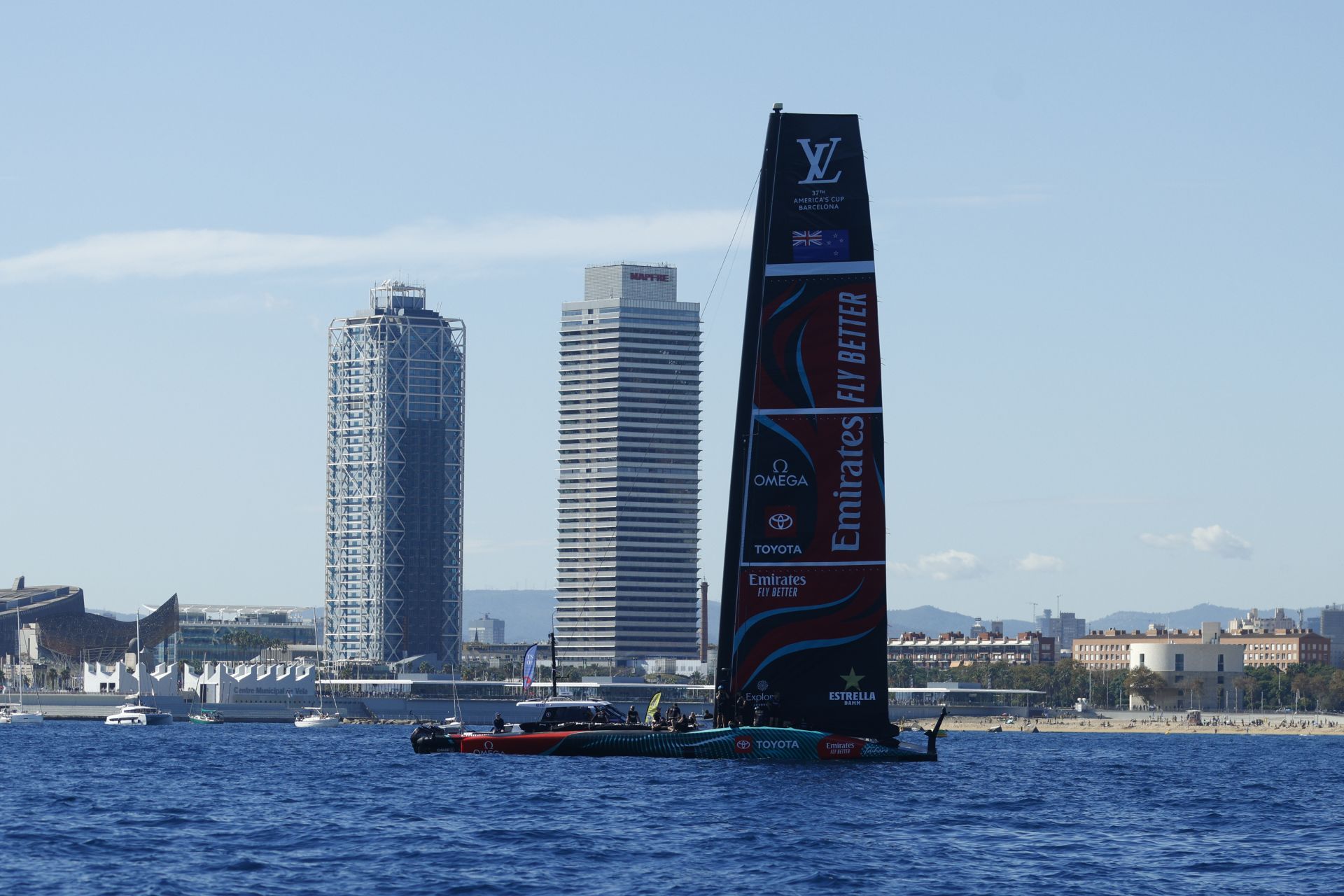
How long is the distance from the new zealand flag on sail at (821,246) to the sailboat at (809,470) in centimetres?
5

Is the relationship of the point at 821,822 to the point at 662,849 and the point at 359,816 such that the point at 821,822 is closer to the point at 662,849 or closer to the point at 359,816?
the point at 662,849

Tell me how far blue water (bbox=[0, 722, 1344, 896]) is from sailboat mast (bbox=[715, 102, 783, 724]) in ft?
12.6

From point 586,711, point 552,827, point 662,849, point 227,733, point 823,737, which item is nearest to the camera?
point 662,849

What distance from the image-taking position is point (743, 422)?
67500 mm

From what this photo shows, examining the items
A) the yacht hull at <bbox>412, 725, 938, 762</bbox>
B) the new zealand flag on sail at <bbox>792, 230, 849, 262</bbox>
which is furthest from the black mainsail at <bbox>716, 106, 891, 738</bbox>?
the yacht hull at <bbox>412, 725, 938, 762</bbox>

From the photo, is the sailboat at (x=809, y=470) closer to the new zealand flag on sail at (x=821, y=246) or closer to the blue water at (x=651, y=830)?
the new zealand flag on sail at (x=821, y=246)

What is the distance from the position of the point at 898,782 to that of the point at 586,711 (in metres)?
15.6

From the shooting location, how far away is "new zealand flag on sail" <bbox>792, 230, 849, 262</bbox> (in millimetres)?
67188

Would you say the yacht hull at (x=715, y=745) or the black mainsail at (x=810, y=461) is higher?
the black mainsail at (x=810, y=461)

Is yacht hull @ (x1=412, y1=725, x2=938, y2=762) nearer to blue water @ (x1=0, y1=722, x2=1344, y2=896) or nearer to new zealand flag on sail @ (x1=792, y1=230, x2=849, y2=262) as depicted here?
blue water @ (x1=0, y1=722, x2=1344, y2=896)

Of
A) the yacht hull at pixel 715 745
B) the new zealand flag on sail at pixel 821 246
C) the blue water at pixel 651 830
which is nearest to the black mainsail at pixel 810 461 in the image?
the new zealand flag on sail at pixel 821 246

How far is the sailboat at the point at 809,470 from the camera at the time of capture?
219 feet

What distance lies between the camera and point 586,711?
76750mm

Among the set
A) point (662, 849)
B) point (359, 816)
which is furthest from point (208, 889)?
point (359, 816)
